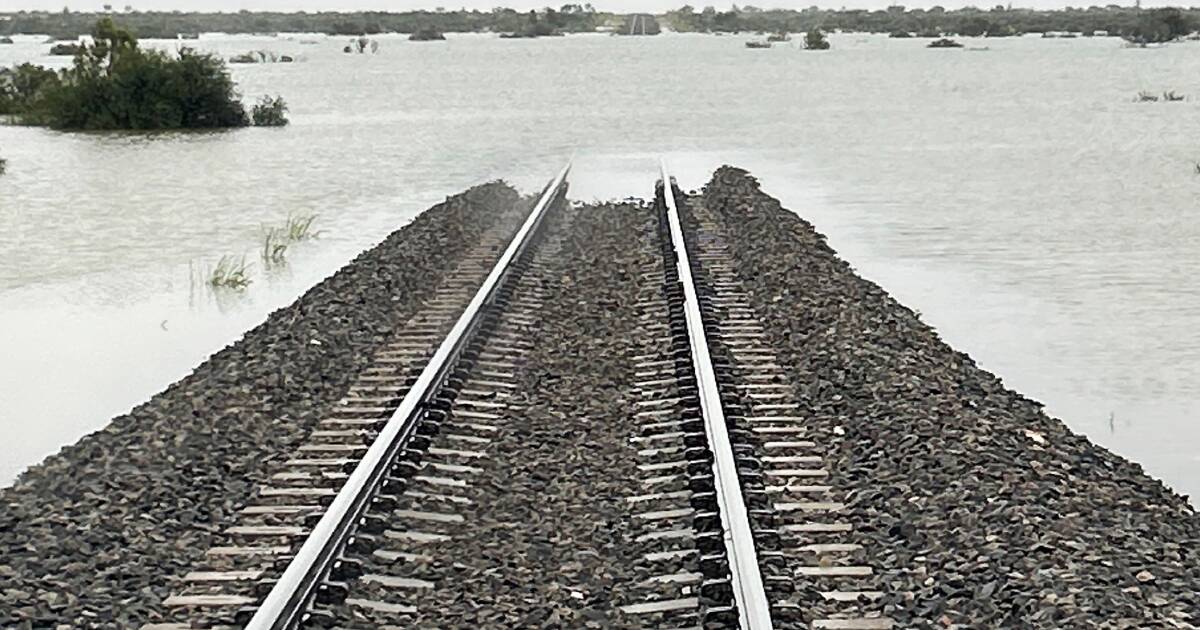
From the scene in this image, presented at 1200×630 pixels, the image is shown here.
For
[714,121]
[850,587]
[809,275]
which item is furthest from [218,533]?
[714,121]

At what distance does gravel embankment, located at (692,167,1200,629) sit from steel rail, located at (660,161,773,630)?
1.99 ft

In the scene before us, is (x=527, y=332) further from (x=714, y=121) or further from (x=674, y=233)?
(x=714, y=121)

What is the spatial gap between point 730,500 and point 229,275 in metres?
12.3

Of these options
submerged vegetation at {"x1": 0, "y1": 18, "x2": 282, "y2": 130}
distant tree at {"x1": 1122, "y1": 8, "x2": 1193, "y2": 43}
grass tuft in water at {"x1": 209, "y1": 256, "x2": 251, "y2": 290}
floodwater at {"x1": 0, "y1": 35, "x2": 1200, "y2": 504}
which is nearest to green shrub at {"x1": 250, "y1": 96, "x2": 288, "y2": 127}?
submerged vegetation at {"x1": 0, "y1": 18, "x2": 282, "y2": 130}

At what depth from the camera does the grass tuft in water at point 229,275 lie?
18000 mm

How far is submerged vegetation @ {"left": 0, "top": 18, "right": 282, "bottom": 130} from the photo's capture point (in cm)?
4616

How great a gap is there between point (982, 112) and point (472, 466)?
47681 mm

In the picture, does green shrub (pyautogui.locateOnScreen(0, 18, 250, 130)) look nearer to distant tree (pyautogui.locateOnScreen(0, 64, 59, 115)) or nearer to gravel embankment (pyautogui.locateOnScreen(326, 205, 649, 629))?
distant tree (pyautogui.locateOnScreen(0, 64, 59, 115))

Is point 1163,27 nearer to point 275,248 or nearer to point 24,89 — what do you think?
point 24,89

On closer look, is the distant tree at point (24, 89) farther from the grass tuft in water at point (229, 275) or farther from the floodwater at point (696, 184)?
the grass tuft in water at point (229, 275)

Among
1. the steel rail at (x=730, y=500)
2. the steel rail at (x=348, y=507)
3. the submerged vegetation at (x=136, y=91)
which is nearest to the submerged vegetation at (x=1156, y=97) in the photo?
the submerged vegetation at (x=136, y=91)

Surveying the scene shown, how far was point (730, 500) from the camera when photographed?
7.41m

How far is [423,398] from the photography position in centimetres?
966

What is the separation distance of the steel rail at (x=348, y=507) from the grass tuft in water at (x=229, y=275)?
6.64 m
